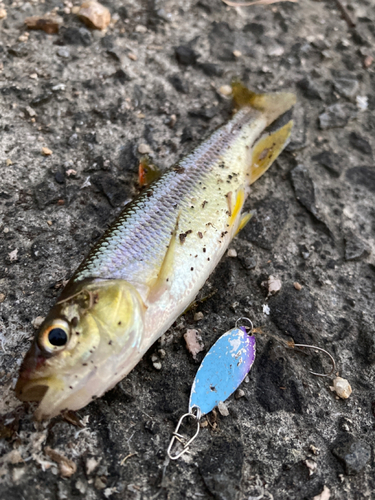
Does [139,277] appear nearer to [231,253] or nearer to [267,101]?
[231,253]

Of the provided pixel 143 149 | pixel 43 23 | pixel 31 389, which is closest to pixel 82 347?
pixel 31 389

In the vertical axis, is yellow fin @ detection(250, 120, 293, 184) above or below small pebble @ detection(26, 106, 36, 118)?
above

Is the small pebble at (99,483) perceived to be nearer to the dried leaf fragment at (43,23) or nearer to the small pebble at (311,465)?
the small pebble at (311,465)

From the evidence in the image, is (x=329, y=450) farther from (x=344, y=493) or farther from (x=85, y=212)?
(x=85, y=212)

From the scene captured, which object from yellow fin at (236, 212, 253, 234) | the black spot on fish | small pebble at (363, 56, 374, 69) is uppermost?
small pebble at (363, 56, 374, 69)

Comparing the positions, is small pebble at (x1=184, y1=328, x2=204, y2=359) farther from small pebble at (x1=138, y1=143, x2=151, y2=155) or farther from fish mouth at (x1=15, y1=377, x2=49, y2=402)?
small pebble at (x1=138, y1=143, x2=151, y2=155)

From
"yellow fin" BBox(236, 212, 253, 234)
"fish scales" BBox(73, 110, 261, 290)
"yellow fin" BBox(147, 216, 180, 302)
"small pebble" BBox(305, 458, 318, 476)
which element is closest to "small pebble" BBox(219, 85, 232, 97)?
"fish scales" BBox(73, 110, 261, 290)

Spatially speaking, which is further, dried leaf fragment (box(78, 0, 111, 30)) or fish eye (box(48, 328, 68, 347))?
dried leaf fragment (box(78, 0, 111, 30))

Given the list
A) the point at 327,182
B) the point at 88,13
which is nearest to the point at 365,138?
the point at 327,182
